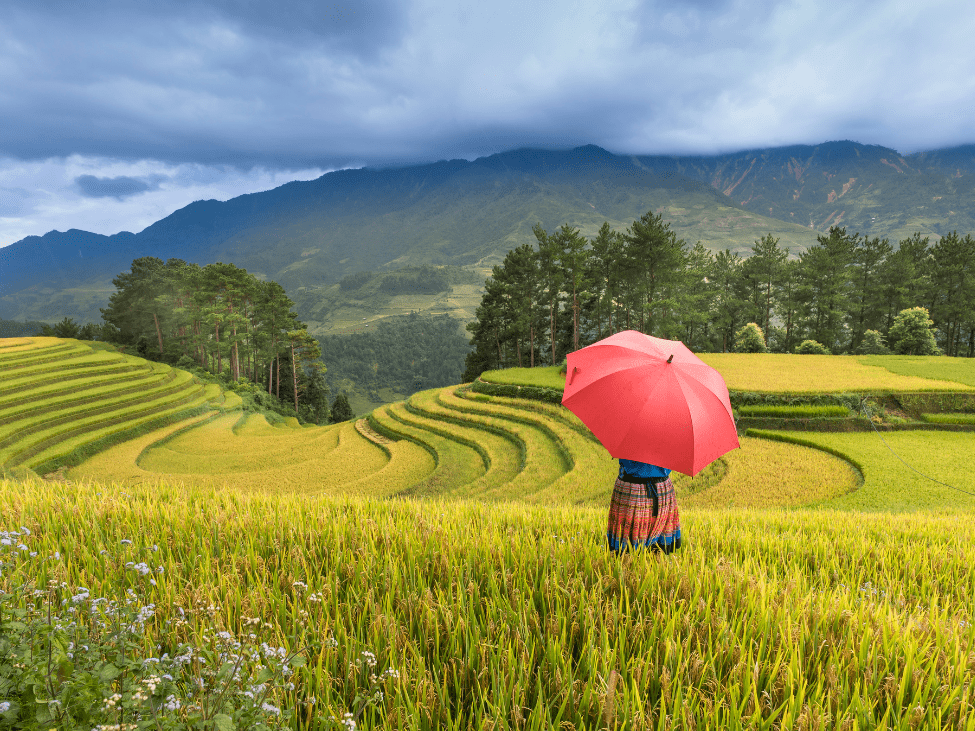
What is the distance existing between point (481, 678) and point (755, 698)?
93 centimetres

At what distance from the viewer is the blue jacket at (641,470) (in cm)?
322

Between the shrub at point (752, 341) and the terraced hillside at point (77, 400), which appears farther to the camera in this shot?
the shrub at point (752, 341)

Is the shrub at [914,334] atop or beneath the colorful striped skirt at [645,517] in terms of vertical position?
atop

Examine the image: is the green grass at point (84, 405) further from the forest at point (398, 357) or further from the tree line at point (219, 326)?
the forest at point (398, 357)

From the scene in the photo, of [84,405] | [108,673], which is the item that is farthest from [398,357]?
[108,673]

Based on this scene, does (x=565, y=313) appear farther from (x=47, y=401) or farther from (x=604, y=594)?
(x=604, y=594)

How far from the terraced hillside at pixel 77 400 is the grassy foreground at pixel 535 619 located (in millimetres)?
21746

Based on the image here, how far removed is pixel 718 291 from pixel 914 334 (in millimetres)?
17720

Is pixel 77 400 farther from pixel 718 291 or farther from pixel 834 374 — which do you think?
pixel 718 291

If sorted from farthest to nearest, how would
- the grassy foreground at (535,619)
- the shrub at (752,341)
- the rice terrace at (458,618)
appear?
the shrub at (752,341) → the grassy foreground at (535,619) → the rice terrace at (458,618)

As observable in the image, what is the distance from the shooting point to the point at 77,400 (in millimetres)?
24812

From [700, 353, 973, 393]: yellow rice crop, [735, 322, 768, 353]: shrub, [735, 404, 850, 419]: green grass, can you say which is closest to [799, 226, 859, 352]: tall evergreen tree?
[735, 322, 768, 353]: shrub

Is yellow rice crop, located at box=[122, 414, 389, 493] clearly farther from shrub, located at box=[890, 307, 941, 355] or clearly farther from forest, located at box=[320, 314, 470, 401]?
forest, located at box=[320, 314, 470, 401]

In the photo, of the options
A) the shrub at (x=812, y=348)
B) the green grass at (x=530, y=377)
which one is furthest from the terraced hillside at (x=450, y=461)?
the shrub at (x=812, y=348)
